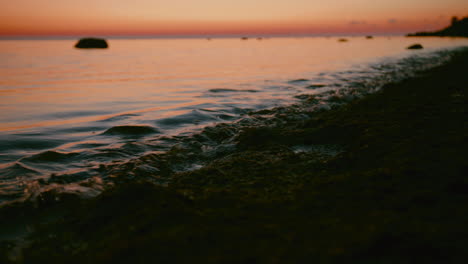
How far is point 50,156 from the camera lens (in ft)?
16.4

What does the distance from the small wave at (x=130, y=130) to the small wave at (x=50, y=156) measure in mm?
1444

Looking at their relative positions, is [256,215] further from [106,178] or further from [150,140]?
[150,140]

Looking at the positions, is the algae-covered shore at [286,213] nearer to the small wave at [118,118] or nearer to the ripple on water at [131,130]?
the ripple on water at [131,130]

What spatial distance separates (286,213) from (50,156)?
4.38 metres

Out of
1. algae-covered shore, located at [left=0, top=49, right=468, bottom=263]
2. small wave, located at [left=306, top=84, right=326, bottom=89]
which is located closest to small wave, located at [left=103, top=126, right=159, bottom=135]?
algae-covered shore, located at [left=0, top=49, right=468, bottom=263]

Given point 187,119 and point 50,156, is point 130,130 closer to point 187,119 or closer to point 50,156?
point 187,119

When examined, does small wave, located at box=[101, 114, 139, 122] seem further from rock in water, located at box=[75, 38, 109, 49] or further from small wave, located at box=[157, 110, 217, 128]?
rock in water, located at box=[75, 38, 109, 49]

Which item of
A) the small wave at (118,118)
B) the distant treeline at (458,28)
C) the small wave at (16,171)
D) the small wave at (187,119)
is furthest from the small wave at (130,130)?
the distant treeline at (458,28)

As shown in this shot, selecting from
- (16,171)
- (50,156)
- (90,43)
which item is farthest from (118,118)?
(90,43)

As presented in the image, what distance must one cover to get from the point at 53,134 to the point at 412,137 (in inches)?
281

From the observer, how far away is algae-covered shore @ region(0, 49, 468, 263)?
78.2 inches

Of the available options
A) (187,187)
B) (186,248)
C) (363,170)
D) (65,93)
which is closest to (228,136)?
(187,187)

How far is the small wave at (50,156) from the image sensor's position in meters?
4.87

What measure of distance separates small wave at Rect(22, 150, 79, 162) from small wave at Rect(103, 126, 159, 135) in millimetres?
1444
